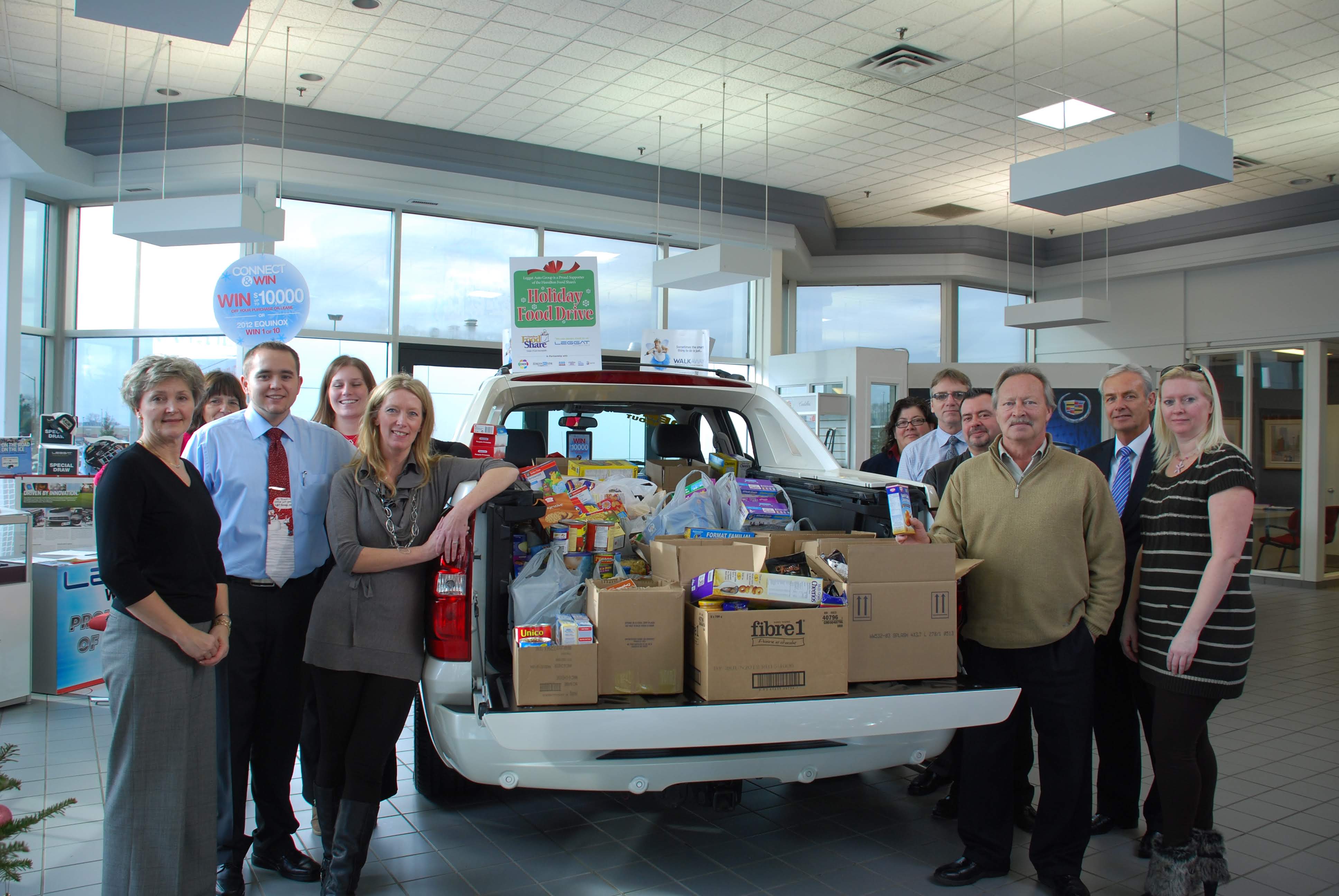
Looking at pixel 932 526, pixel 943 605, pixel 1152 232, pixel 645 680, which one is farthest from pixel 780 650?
pixel 1152 232

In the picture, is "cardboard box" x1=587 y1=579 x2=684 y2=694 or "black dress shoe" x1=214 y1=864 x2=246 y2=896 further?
"black dress shoe" x1=214 y1=864 x2=246 y2=896

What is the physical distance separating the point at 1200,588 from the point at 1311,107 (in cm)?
781

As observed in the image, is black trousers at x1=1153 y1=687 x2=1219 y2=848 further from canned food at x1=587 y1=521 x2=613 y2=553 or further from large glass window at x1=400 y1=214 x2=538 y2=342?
large glass window at x1=400 y1=214 x2=538 y2=342

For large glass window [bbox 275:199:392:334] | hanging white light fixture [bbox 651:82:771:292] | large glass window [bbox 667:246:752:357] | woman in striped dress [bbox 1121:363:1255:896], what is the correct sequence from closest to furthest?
1. woman in striped dress [bbox 1121:363:1255:896]
2. hanging white light fixture [bbox 651:82:771:292]
3. large glass window [bbox 275:199:392:334]
4. large glass window [bbox 667:246:752:357]

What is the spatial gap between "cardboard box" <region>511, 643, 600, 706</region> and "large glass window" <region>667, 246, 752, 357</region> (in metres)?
9.06

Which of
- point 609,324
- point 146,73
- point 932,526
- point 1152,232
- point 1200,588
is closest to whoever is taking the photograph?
point 1200,588

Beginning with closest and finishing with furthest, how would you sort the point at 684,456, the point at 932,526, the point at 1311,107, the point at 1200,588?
the point at 1200,588, the point at 932,526, the point at 684,456, the point at 1311,107

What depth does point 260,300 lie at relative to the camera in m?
7.29

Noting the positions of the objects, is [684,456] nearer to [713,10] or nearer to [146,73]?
[713,10]

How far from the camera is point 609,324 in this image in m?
10.7

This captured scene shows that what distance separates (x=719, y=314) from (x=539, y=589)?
935 centimetres

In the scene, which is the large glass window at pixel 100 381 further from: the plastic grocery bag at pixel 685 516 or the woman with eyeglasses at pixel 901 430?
the plastic grocery bag at pixel 685 516

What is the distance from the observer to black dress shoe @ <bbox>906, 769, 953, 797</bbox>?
3.42 m

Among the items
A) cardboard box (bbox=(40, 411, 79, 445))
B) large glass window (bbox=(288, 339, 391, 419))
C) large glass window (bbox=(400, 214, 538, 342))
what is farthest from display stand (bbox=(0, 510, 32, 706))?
large glass window (bbox=(400, 214, 538, 342))
